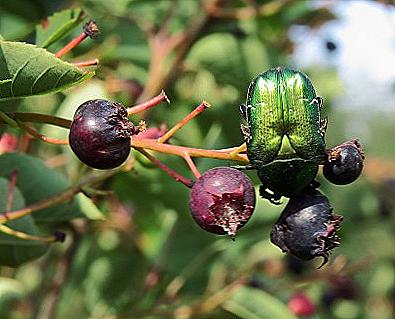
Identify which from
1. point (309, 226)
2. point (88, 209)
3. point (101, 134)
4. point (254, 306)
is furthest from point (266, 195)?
point (254, 306)

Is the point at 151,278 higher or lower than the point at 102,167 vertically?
higher

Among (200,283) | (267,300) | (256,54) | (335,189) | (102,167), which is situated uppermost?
(335,189)

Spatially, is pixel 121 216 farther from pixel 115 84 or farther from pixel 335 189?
pixel 335 189

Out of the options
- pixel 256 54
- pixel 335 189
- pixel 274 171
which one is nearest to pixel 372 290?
pixel 335 189

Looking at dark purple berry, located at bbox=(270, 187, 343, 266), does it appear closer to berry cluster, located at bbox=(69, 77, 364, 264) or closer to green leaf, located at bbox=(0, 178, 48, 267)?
berry cluster, located at bbox=(69, 77, 364, 264)

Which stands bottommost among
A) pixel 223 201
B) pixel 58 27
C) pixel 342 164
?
Result: pixel 223 201

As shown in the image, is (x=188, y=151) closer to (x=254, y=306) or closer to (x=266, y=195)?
(x=266, y=195)

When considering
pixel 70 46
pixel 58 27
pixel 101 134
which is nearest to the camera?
pixel 101 134
